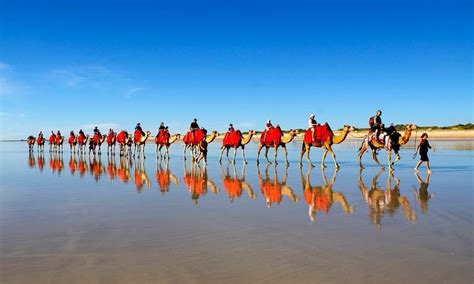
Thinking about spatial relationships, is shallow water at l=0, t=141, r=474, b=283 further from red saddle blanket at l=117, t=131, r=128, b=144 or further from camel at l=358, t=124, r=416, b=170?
red saddle blanket at l=117, t=131, r=128, b=144

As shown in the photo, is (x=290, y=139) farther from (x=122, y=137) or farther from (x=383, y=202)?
(x=122, y=137)

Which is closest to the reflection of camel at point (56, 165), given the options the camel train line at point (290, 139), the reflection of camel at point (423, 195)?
the camel train line at point (290, 139)

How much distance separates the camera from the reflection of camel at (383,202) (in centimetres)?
654

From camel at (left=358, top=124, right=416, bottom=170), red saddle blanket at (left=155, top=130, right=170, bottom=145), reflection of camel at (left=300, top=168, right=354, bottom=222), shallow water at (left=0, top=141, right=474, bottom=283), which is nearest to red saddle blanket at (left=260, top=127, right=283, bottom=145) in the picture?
camel at (left=358, top=124, right=416, bottom=170)

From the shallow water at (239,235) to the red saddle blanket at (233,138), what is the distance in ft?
34.0

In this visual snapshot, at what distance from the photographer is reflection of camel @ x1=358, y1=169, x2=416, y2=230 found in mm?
6543

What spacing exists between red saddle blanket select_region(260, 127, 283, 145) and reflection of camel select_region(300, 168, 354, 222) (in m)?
8.05

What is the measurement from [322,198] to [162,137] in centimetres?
1795

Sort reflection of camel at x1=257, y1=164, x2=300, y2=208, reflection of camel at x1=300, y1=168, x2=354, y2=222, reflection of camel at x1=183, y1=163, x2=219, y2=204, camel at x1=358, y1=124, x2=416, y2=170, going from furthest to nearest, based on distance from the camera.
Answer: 1. camel at x1=358, y1=124, x2=416, y2=170
2. reflection of camel at x1=183, y1=163, x2=219, y2=204
3. reflection of camel at x1=257, y1=164, x2=300, y2=208
4. reflection of camel at x1=300, y1=168, x2=354, y2=222

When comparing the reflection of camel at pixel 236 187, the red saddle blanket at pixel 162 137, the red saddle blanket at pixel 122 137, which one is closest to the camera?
the reflection of camel at pixel 236 187

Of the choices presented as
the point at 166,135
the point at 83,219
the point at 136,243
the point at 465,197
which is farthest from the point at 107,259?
the point at 166,135

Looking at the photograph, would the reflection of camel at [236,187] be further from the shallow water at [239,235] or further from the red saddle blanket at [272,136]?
the red saddle blanket at [272,136]

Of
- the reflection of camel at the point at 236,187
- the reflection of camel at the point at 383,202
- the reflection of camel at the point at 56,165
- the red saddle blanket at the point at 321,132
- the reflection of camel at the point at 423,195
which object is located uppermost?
the red saddle blanket at the point at 321,132

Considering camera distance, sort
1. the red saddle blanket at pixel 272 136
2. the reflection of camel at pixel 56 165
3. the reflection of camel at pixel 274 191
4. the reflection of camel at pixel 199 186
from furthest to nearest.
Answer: the red saddle blanket at pixel 272 136 < the reflection of camel at pixel 56 165 < the reflection of camel at pixel 199 186 < the reflection of camel at pixel 274 191
